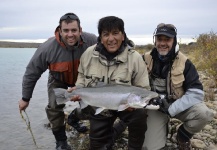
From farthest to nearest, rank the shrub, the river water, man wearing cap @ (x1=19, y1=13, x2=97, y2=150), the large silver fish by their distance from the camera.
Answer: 1. the shrub
2. the river water
3. man wearing cap @ (x1=19, y1=13, x2=97, y2=150)
4. the large silver fish

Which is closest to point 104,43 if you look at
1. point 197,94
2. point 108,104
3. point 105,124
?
point 108,104

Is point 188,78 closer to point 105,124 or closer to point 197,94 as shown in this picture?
point 197,94

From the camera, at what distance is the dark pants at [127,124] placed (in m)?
4.62

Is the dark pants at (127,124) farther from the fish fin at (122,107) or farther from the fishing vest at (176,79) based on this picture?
the fishing vest at (176,79)

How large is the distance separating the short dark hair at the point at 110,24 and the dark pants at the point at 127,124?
4.17 feet

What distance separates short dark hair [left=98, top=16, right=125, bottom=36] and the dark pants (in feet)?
4.17

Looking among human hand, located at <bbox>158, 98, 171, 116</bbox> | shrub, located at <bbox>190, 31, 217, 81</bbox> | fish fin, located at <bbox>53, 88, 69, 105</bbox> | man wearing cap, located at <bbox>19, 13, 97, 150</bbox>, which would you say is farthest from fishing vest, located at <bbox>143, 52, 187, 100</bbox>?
shrub, located at <bbox>190, 31, 217, 81</bbox>

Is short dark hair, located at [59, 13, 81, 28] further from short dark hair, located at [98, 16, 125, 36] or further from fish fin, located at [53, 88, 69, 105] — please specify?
fish fin, located at [53, 88, 69, 105]

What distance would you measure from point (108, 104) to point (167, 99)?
1.16m

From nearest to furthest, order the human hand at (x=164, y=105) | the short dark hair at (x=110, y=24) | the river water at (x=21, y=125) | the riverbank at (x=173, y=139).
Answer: the short dark hair at (x=110, y=24), the human hand at (x=164, y=105), the riverbank at (x=173, y=139), the river water at (x=21, y=125)

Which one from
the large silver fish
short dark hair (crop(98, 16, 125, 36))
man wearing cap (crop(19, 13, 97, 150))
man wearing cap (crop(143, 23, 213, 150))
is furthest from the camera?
man wearing cap (crop(19, 13, 97, 150))

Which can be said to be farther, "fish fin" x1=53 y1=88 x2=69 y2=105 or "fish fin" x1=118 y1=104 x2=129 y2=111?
"fish fin" x1=53 y1=88 x2=69 y2=105

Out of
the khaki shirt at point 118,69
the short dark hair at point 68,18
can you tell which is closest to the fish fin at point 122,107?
the khaki shirt at point 118,69

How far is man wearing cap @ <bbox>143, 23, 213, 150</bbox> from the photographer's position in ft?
15.6
